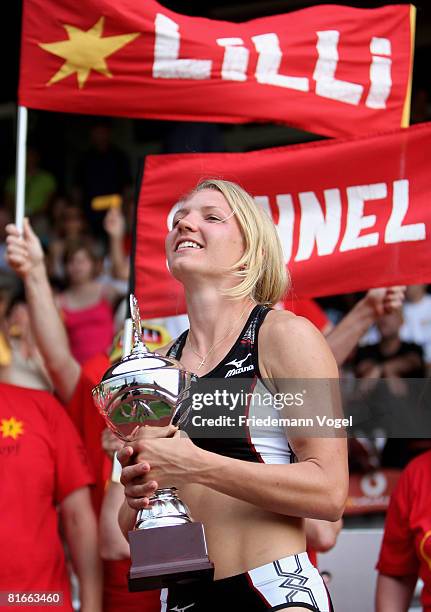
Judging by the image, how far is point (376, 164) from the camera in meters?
4.14

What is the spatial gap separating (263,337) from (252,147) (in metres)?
7.62

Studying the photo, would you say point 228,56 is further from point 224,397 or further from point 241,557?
point 241,557

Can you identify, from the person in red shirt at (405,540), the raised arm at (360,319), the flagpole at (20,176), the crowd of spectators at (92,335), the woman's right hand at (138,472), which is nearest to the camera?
the woman's right hand at (138,472)

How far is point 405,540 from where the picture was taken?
138 inches

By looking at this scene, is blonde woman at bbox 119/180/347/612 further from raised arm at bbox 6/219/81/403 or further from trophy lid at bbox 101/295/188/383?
raised arm at bbox 6/219/81/403

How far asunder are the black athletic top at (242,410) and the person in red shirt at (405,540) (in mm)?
1082

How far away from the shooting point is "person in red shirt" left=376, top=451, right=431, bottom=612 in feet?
11.3

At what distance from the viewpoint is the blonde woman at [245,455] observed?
2309 millimetres

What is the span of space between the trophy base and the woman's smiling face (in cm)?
72

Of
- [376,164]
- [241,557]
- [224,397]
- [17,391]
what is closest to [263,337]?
[224,397]

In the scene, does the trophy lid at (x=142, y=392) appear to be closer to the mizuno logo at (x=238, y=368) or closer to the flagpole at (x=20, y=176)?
the mizuno logo at (x=238, y=368)

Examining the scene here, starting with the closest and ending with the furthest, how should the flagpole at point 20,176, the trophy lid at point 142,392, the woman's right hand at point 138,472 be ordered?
1. the woman's right hand at point 138,472
2. the trophy lid at point 142,392
3. the flagpole at point 20,176

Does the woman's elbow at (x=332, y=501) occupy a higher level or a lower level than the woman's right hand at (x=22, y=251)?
lower

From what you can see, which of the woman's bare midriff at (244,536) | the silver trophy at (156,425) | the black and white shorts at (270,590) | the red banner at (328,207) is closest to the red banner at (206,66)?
the red banner at (328,207)
